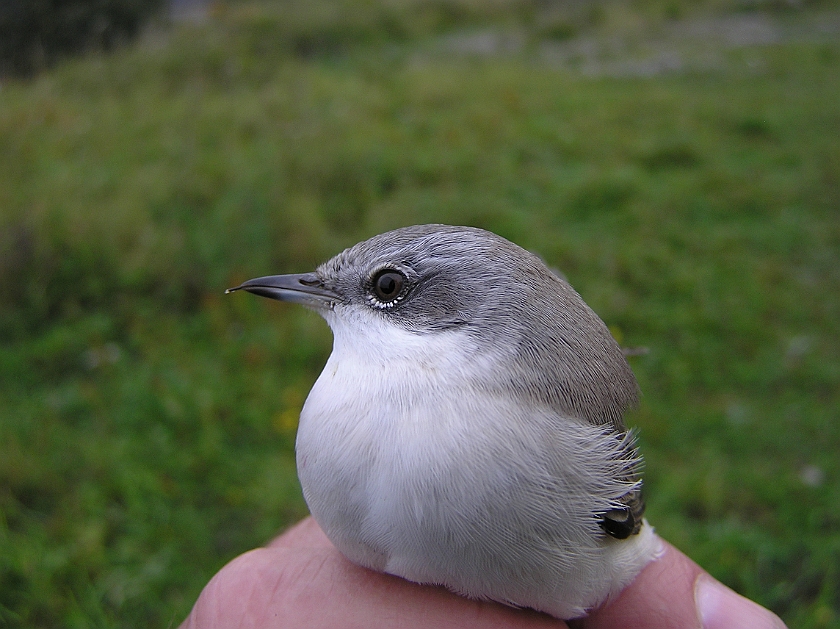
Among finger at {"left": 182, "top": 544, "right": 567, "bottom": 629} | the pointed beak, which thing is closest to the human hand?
finger at {"left": 182, "top": 544, "right": 567, "bottom": 629}

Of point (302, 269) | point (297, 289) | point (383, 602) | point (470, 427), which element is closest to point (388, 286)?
point (297, 289)

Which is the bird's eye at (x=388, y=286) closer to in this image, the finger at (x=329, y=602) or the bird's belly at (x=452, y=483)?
the bird's belly at (x=452, y=483)

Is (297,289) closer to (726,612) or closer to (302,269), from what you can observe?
(726,612)

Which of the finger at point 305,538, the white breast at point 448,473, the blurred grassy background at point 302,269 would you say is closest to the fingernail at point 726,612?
the white breast at point 448,473

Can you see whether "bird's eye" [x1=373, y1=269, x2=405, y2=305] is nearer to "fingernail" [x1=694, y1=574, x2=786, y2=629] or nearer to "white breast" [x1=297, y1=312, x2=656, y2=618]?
"white breast" [x1=297, y1=312, x2=656, y2=618]

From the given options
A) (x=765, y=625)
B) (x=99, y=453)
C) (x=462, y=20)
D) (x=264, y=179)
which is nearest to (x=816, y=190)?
(x=264, y=179)
